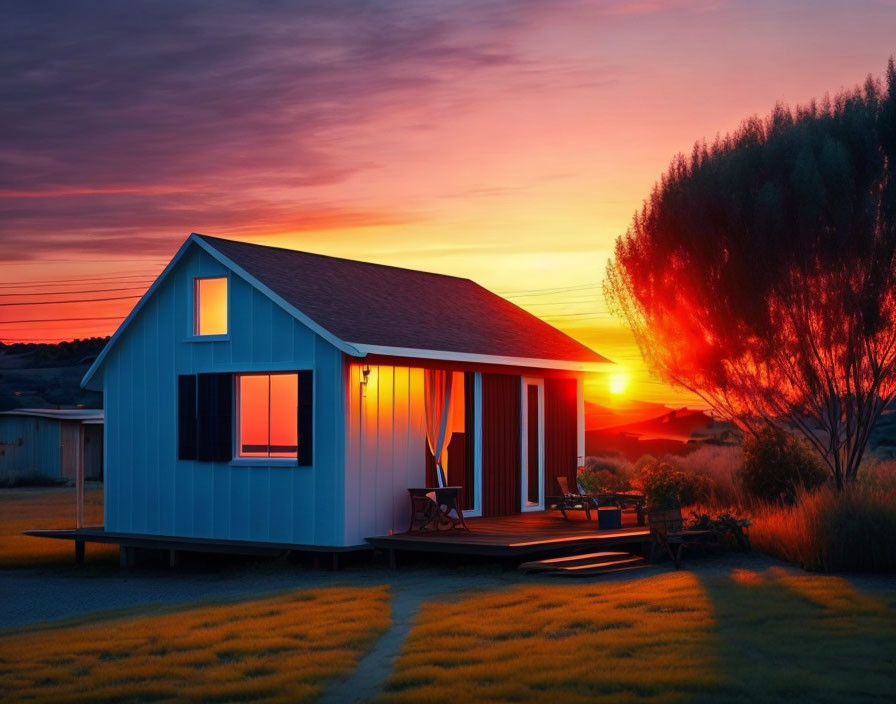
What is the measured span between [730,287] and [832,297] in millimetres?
1522

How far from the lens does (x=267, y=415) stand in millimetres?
17203

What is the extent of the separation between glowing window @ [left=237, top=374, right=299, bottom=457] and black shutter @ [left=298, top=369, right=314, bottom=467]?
73cm

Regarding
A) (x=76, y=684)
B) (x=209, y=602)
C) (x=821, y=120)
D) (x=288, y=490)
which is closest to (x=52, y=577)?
(x=288, y=490)

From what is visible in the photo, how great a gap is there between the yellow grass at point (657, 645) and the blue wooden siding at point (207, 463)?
420cm

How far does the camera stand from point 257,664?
30.9ft

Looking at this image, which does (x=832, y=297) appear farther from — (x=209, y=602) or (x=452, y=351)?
(x=209, y=602)

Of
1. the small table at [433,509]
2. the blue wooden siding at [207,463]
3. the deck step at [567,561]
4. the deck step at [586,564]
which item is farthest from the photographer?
the small table at [433,509]

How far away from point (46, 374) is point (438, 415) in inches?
2675

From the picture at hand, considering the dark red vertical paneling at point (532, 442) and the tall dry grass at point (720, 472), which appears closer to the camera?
the dark red vertical paneling at point (532, 442)

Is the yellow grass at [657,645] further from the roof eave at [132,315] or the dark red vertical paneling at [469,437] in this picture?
the roof eave at [132,315]

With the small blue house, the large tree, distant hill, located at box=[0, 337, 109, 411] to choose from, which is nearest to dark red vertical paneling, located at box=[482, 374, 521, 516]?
the small blue house

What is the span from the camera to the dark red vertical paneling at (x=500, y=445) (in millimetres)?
18844

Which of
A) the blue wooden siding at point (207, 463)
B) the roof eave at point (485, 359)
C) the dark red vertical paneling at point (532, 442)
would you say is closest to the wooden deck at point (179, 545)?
the blue wooden siding at point (207, 463)

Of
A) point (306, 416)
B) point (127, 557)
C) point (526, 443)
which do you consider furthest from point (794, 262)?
point (127, 557)
